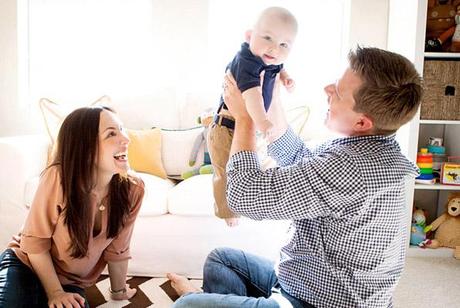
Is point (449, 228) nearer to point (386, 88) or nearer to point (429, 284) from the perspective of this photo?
point (429, 284)

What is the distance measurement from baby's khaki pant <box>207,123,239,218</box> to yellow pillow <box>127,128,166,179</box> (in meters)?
1.14

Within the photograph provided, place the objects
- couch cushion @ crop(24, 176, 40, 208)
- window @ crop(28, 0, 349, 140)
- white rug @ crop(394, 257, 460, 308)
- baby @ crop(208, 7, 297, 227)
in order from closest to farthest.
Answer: baby @ crop(208, 7, 297, 227), white rug @ crop(394, 257, 460, 308), couch cushion @ crop(24, 176, 40, 208), window @ crop(28, 0, 349, 140)

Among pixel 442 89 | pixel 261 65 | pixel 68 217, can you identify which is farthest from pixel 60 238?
pixel 442 89

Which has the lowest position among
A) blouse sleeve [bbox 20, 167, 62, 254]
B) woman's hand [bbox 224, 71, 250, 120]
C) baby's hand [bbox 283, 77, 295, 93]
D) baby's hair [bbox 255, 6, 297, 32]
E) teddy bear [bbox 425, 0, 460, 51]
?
blouse sleeve [bbox 20, 167, 62, 254]

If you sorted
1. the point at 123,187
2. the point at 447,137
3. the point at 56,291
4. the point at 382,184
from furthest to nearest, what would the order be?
the point at 447,137, the point at 123,187, the point at 56,291, the point at 382,184

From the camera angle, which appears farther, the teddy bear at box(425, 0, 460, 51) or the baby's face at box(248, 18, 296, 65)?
the teddy bear at box(425, 0, 460, 51)

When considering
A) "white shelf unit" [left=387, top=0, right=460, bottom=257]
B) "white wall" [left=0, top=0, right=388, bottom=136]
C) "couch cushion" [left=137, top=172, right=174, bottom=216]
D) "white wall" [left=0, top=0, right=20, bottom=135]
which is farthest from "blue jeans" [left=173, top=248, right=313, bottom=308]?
"white wall" [left=0, top=0, right=20, bottom=135]

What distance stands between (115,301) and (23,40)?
2.09 m

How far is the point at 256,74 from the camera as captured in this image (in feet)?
4.02

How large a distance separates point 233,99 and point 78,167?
0.61 m

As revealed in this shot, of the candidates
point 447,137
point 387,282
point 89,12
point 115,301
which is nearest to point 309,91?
point 447,137

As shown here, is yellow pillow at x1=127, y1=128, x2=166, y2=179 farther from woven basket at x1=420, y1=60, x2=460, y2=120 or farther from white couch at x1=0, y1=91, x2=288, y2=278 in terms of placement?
woven basket at x1=420, y1=60, x2=460, y2=120

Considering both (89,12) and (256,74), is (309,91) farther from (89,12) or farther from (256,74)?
(256,74)

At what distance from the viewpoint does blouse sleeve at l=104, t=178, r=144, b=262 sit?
1702mm
